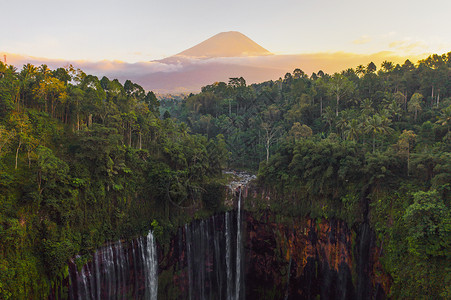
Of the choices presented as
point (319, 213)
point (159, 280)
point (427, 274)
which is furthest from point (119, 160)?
point (427, 274)

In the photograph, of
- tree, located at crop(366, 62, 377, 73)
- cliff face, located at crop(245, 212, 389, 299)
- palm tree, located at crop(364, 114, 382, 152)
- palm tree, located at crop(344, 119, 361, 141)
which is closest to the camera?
cliff face, located at crop(245, 212, 389, 299)

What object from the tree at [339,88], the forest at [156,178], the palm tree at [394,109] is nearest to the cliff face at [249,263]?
the forest at [156,178]

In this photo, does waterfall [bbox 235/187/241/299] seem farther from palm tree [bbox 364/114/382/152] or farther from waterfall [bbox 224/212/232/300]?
palm tree [bbox 364/114/382/152]

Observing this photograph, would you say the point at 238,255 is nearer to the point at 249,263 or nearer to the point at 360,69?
the point at 249,263

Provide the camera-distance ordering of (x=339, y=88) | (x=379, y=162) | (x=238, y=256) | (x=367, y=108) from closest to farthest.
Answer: (x=379, y=162) → (x=238, y=256) → (x=367, y=108) → (x=339, y=88)

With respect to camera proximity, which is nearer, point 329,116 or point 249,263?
point 249,263

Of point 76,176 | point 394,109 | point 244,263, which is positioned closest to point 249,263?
point 244,263

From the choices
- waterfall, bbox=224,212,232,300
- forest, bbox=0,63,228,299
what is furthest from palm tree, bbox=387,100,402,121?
waterfall, bbox=224,212,232,300
